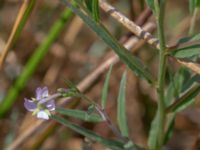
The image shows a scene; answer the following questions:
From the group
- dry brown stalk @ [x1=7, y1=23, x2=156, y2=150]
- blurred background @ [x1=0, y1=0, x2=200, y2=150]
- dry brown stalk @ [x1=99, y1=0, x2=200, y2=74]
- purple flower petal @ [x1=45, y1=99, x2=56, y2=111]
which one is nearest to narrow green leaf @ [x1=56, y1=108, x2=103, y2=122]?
purple flower petal @ [x1=45, y1=99, x2=56, y2=111]

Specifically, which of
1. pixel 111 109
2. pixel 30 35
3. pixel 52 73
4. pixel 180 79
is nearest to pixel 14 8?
pixel 30 35

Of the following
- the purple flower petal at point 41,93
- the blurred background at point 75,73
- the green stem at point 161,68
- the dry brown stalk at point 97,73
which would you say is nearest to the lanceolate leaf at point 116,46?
the green stem at point 161,68

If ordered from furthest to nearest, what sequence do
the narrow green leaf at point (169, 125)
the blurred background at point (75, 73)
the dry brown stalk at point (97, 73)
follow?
the blurred background at point (75, 73) → the dry brown stalk at point (97, 73) → the narrow green leaf at point (169, 125)

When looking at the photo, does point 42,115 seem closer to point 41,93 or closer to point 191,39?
point 41,93

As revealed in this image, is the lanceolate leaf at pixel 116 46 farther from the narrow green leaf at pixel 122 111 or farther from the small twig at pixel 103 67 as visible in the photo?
the small twig at pixel 103 67

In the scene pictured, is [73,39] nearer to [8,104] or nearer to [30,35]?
[30,35]

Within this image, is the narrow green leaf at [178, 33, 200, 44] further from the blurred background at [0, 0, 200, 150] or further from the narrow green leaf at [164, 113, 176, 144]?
the blurred background at [0, 0, 200, 150]

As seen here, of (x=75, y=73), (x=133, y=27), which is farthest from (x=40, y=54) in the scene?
(x=75, y=73)
